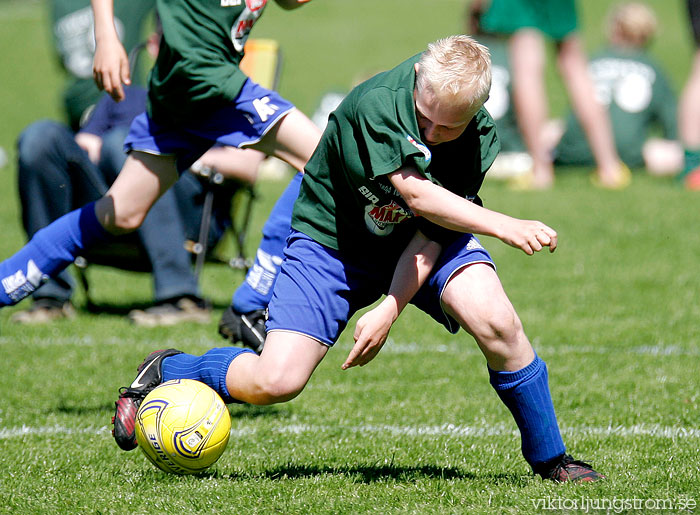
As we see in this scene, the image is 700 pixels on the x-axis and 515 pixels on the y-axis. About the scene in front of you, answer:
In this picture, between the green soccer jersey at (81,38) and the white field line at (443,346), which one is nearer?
the white field line at (443,346)

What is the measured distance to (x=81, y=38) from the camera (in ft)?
26.0

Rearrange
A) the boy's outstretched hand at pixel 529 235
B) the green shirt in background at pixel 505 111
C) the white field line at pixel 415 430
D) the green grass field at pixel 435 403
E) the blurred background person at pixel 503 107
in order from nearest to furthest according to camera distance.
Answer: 1. the boy's outstretched hand at pixel 529 235
2. the green grass field at pixel 435 403
3. the white field line at pixel 415 430
4. the blurred background person at pixel 503 107
5. the green shirt in background at pixel 505 111

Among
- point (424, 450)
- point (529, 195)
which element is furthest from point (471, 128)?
point (529, 195)

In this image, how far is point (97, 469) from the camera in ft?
11.6

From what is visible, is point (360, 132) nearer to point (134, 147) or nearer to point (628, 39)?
point (134, 147)

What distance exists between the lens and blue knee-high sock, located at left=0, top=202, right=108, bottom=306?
172 inches

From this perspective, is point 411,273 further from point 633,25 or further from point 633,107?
point 633,25

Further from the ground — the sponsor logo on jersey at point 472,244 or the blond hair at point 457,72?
the blond hair at point 457,72

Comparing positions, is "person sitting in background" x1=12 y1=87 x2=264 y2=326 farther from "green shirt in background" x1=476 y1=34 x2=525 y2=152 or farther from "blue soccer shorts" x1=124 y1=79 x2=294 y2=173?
"green shirt in background" x1=476 y1=34 x2=525 y2=152

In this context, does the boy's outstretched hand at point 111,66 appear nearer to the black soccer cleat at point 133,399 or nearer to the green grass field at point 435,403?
the black soccer cleat at point 133,399

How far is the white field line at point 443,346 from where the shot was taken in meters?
5.07

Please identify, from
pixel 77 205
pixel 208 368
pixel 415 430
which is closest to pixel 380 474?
pixel 415 430

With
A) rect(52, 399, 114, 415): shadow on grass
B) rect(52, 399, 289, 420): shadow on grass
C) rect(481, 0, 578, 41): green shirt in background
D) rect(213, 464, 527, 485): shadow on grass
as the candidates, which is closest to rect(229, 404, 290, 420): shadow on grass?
rect(52, 399, 289, 420): shadow on grass

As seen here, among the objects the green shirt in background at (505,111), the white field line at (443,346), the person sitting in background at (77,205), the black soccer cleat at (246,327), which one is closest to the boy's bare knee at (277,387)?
the black soccer cleat at (246,327)
